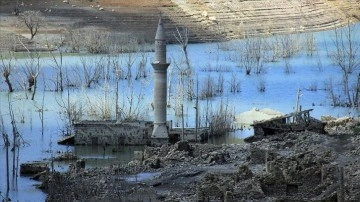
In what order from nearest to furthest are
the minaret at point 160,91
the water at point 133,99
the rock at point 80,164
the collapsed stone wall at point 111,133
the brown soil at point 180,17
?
the rock at point 80,164 → the water at point 133,99 → the minaret at point 160,91 → the collapsed stone wall at point 111,133 → the brown soil at point 180,17

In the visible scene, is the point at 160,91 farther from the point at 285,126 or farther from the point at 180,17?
the point at 180,17

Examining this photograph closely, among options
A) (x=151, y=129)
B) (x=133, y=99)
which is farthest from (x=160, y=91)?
(x=133, y=99)

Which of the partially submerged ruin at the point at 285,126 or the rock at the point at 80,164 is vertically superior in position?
the partially submerged ruin at the point at 285,126

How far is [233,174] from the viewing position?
17125mm

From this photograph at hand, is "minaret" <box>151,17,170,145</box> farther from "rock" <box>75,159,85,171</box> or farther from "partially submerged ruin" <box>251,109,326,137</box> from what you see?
"rock" <box>75,159,85,171</box>

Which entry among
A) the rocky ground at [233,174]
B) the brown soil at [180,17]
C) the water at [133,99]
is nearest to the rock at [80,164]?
the rocky ground at [233,174]

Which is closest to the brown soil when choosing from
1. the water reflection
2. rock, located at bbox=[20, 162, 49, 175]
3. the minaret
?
the water reflection

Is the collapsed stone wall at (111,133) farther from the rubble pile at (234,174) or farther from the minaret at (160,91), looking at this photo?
the rubble pile at (234,174)

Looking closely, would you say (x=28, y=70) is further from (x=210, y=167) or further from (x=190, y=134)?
(x=210, y=167)

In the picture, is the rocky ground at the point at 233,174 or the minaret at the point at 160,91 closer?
the rocky ground at the point at 233,174

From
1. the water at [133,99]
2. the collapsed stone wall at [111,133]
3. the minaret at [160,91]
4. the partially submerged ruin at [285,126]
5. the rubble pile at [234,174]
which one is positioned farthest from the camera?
the collapsed stone wall at [111,133]

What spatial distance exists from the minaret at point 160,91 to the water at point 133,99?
2.56 ft

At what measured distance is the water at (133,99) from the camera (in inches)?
938

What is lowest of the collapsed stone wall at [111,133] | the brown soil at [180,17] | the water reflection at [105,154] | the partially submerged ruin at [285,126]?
the water reflection at [105,154]
